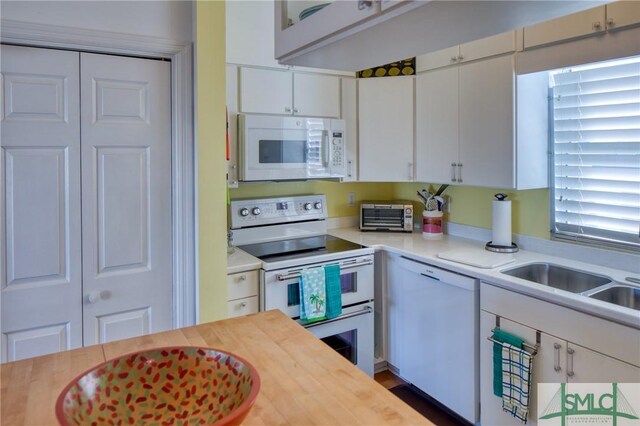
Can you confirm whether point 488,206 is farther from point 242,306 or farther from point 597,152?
point 242,306

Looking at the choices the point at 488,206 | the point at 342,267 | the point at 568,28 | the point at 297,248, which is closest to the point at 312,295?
the point at 342,267

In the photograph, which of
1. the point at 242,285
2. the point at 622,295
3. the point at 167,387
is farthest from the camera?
the point at 242,285

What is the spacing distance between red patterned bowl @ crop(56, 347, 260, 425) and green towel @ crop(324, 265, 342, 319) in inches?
67.1

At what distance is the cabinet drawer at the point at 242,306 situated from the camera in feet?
8.07

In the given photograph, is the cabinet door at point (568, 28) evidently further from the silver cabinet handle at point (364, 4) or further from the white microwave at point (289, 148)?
the silver cabinet handle at point (364, 4)

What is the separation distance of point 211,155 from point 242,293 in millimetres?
809

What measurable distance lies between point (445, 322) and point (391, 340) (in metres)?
0.56

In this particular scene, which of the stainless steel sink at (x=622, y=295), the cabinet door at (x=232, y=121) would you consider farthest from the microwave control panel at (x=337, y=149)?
the stainless steel sink at (x=622, y=295)

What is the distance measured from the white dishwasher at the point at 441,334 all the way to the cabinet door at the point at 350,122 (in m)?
0.75

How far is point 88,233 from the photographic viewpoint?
6.59ft

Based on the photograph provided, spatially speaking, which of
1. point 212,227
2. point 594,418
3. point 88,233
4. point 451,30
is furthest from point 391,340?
point 451,30

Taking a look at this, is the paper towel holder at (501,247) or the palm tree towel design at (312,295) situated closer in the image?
the palm tree towel design at (312,295)

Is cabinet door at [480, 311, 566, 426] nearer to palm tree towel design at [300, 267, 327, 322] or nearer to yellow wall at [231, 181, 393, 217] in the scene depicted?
palm tree towel design at [300, 267, 327, 322]
